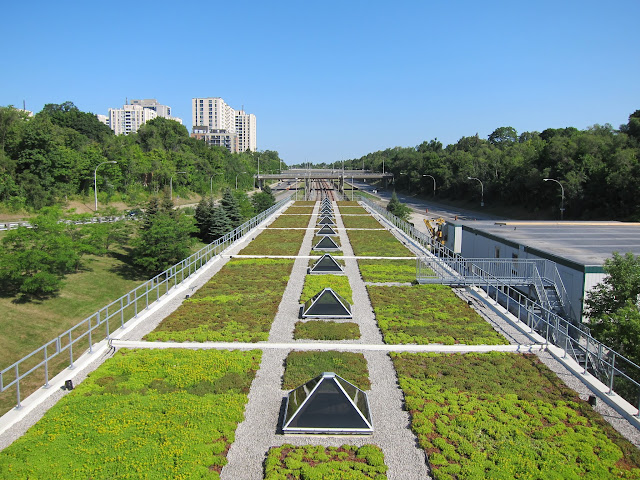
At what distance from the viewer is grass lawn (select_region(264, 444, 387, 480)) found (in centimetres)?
873

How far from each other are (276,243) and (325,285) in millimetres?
13334

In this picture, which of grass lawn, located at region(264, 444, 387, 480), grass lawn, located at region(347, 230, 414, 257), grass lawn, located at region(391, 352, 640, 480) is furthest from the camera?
grass lawn, located at region(347, 230, 414, 257)

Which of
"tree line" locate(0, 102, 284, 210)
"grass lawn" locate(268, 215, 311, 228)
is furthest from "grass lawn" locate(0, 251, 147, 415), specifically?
"tree line" locate(0, 102, 284, 210)

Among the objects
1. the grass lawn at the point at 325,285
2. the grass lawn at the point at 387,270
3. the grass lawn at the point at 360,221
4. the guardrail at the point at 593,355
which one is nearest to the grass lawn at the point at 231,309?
the grass lawn at the point at 325,285

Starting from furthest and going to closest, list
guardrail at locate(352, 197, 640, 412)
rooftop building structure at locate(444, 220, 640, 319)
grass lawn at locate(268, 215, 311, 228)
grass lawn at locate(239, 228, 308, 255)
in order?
grass lawn at locate(268, 215, 311, 228), grass lawn at locate(239, 228, 308, 255), rooftop building structure at locate(444, 220, 640, 319), guardrail at locate(352, 197, 640, 412)

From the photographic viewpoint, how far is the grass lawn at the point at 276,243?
106 feet

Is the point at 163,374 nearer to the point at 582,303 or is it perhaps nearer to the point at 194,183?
the point at 582,303

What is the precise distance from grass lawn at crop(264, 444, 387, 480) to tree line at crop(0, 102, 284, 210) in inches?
1801

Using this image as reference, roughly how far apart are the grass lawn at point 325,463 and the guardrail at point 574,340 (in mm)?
5811

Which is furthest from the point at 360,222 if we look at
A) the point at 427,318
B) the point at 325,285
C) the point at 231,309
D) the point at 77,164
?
the point at 427,318

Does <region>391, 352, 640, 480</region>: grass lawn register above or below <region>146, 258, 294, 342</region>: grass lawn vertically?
below

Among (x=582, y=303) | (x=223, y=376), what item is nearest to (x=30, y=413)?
(x=223, y=376)

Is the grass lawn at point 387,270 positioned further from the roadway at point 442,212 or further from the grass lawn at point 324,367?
the roadway at point 442,212

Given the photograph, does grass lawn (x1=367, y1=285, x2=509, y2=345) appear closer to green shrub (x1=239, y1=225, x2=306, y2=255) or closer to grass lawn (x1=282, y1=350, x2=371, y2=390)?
grass lawn (x1=282, y1=350, x2=371, y2=390)
